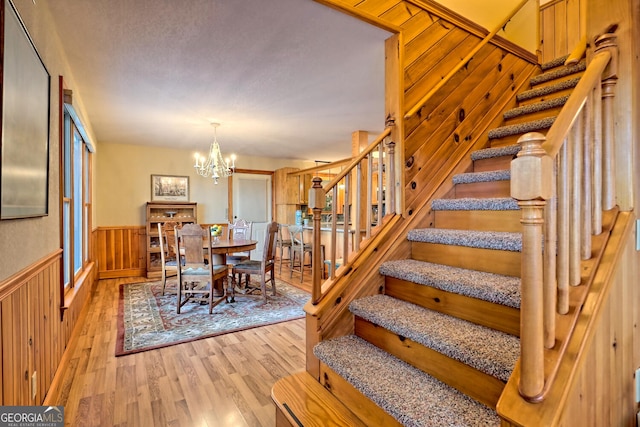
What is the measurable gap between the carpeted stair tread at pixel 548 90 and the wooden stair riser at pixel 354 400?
2660 millimetres

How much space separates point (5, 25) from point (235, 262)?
3.72 meters

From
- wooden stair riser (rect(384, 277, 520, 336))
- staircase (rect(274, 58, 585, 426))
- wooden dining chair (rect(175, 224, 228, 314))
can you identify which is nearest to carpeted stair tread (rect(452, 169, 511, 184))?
Result: staircase (rect(274, 58, 585, 426))

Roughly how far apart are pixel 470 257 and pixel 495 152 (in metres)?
0.94

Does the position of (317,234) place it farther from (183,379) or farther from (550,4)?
(550,4)

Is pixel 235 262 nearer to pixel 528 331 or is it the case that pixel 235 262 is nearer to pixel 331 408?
pixel 331 408

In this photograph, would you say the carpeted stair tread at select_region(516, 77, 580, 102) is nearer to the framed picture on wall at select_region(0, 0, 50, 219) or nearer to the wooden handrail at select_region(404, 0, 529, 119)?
the wooden handrail at select_region(404, 0, 529, 119)

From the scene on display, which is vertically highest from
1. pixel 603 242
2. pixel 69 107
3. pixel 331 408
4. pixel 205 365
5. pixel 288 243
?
pixel 69 107

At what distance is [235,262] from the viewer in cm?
464

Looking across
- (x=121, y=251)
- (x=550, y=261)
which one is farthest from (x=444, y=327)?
(x=121, y=251)

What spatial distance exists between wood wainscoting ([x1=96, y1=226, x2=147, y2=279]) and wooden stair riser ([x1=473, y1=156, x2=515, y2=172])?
573 cm

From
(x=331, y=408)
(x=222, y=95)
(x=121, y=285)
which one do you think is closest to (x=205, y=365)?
(x=331, y=408)

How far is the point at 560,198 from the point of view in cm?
102

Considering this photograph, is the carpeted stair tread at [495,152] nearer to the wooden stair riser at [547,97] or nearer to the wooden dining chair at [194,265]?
the wooden stair riser at [547,97]

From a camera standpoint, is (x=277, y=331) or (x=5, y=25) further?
(x=277, y=331)
